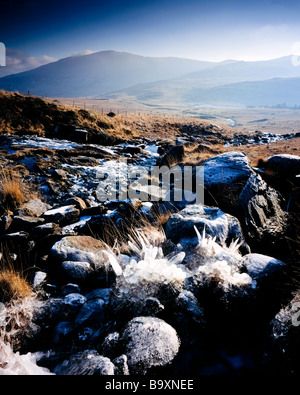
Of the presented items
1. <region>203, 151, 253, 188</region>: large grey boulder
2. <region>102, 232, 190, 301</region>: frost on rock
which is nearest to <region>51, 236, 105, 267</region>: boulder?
<region>102, 232, 190, 301</region>: frost on rock

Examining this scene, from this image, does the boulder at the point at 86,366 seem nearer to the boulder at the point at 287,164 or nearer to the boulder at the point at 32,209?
the boulder at the point at 32,209

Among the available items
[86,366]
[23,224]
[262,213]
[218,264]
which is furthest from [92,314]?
[262,213]

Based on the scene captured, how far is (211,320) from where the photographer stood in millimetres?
1918

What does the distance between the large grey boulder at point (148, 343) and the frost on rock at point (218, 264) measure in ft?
2.24

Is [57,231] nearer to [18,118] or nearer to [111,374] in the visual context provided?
[111,374]

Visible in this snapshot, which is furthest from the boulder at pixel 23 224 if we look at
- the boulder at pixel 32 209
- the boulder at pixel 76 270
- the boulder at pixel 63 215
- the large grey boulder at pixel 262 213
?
the large grey boulder at pixel 262 213

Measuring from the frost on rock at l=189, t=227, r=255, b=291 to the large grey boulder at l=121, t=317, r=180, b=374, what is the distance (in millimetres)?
684

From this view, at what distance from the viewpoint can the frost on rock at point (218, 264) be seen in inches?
82.4

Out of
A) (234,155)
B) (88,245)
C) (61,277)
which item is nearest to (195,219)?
(88,245)

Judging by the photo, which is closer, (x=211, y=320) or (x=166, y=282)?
(x=211, y=320)

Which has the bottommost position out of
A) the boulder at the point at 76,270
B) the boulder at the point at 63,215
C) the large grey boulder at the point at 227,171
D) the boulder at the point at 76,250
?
the boulder at the point at 76,270

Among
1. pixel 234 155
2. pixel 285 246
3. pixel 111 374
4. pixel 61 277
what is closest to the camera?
pixel 111 374

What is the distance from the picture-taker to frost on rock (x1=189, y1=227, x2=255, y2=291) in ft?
6.87
